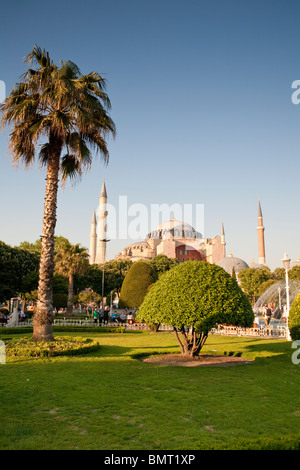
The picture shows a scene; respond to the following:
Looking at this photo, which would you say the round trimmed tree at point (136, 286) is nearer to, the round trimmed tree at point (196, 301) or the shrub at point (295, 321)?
the shrub at point (295, 321)

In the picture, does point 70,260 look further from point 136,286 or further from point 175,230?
point 175,230

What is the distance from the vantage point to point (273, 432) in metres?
4.56

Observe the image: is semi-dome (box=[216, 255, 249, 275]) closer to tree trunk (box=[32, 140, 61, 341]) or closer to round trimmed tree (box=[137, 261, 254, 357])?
tree trunk (box=[32, 140, 61, 341])

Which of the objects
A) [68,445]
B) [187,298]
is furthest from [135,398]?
[187,298]

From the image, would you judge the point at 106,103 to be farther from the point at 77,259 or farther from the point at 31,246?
the point at 31,246

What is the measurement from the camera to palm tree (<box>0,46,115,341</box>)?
12656 mm

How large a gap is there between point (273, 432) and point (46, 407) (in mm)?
3364

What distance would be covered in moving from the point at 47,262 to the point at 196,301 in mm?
5592

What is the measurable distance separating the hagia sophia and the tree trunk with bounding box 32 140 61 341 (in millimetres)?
54698

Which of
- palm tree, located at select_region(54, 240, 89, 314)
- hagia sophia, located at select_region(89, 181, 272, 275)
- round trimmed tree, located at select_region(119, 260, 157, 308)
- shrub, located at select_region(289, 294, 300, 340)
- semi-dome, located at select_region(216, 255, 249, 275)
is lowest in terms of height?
shrub, located at select_region(289, 294, 300, 340)

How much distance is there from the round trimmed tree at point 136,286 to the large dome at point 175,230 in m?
56.0

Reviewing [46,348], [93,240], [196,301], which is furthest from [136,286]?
[93,240]

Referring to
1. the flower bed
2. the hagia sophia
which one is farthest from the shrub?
the hagia sophia

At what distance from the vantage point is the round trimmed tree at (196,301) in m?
10.1
